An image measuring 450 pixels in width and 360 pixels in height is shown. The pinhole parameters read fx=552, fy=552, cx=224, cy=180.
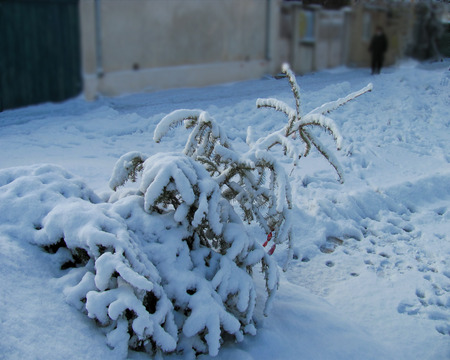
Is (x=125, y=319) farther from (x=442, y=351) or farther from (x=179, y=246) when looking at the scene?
(x=442, y=351)

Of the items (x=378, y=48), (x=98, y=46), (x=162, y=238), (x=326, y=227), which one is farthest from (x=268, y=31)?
(x=162, y=238)

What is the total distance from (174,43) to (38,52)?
3146mm

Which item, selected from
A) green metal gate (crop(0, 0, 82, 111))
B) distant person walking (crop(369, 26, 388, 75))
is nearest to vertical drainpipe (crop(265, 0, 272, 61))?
distant person walking (crop(369, 26, 388, 75))

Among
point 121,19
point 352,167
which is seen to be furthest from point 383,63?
point 352,167

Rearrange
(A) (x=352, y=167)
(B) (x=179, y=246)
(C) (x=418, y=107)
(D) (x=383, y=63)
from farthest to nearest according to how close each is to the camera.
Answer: (D) (x=383, y=63), (C) (x=418, y=107), (A) (x=352, y=167), (B) (x=179, y=246)

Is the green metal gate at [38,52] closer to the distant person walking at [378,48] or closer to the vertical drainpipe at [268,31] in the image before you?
the vertical drainpipe at [268,31]

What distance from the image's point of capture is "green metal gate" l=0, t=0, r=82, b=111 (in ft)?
29.9

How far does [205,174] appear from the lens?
11.0 feet

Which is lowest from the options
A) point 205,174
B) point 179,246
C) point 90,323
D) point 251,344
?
point 251,344

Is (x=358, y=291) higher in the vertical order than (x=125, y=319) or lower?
lower

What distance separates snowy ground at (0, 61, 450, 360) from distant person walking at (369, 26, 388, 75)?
2.65 m

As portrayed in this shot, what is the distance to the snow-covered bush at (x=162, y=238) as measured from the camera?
2.85 m

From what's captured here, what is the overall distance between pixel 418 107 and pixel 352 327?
756 centimetres

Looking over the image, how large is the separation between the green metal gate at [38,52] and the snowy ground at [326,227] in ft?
1.23
